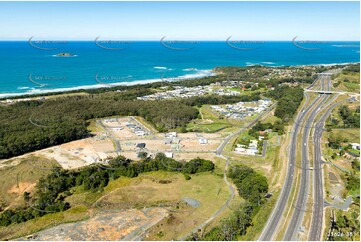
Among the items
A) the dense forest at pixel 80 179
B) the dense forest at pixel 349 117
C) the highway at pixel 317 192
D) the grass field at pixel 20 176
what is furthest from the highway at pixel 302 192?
the grass field at pixel 20 176

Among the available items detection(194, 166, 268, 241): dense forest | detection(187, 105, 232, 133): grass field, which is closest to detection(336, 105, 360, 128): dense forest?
detection(187, 105, 232, 133): grass field

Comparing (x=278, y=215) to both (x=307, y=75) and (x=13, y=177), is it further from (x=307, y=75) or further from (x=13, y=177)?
(x=307, y=75)

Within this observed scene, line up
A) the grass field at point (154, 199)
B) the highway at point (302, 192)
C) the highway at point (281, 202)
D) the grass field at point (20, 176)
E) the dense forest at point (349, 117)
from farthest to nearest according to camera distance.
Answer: the dense forest at point (349, 117) < the grass field at point (20, 176) < the grass field at point (154, 199) < the highway at point (302, 192) < the highway at point (281, 202)

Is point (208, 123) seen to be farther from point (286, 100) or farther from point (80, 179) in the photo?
point (80, 179)

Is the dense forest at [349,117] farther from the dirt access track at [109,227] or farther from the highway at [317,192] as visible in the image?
the dirt access track at [109,227]

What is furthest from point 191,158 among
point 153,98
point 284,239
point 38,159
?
point 153,98

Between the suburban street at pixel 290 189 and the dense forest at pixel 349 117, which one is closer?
the suburban street at pixel 290 189
